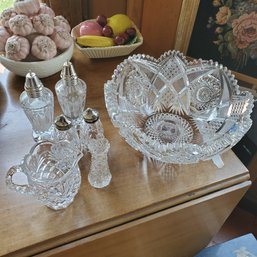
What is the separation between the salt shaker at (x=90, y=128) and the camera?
56 centimetres

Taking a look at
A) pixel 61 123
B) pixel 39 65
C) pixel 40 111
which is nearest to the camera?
pixel 61 123

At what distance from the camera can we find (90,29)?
910mm

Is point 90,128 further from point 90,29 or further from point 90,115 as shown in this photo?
point 90,29

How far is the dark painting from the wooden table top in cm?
36

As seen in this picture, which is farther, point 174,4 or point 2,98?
point 174,4

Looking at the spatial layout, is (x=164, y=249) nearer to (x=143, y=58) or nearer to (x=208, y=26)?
(x=143, y=58)

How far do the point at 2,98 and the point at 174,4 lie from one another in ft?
1.86

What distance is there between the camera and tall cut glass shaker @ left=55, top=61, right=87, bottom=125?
26.0 inches

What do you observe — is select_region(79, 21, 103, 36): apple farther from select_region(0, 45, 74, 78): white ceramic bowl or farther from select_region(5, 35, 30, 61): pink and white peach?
select_region(5, 35, 30, 61): pink and white peach

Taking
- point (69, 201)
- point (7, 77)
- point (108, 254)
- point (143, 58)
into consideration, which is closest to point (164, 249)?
point (108, 254)

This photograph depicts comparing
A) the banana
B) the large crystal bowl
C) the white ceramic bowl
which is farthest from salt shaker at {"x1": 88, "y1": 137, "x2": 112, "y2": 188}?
the banana

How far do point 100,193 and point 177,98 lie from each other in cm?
34

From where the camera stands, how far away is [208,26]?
0.89m

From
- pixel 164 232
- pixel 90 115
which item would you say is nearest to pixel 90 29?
pixel 90 115
